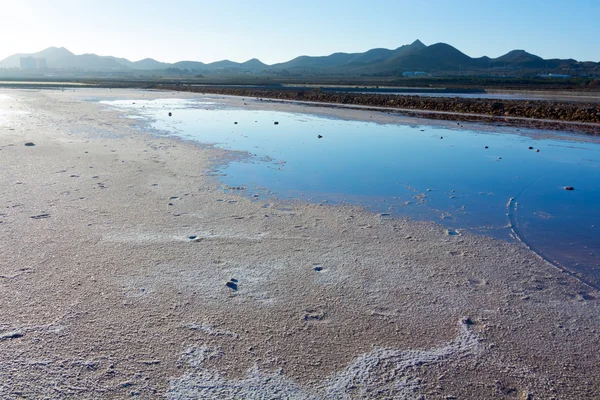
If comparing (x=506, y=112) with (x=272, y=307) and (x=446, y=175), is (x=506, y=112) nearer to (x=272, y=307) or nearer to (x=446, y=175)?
(x=446, y=175)

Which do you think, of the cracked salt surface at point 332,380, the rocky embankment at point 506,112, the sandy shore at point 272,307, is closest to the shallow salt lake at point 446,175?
the sandy shore at point 272,307

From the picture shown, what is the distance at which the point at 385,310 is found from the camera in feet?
12.5

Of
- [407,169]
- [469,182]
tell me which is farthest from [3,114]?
[469,182]

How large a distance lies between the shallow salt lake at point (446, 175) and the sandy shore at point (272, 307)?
69 centimetres

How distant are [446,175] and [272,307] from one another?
627cm

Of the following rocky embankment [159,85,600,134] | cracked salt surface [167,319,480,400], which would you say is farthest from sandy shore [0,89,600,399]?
rocky embankment [159,85,600,134]

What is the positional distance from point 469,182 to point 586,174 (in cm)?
279

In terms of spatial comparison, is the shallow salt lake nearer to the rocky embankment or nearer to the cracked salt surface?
the cracked salt surface

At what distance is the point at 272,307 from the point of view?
3820 mm

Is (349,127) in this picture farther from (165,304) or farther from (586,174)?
(165,304)

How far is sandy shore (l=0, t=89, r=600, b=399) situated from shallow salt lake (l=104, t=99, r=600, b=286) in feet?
2.25

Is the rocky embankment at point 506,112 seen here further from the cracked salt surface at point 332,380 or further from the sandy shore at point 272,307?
the cracked salt surface at point 332,380

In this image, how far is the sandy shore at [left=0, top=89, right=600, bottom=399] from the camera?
9.62 feet

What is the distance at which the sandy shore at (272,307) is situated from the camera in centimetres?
293
